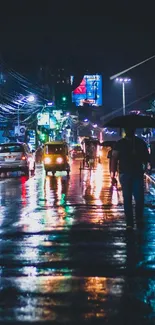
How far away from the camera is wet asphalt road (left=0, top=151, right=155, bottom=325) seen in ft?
18.7

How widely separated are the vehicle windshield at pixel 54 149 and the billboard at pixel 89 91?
62.4 m

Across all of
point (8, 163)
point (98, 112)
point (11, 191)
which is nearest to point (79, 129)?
point (98, 112)

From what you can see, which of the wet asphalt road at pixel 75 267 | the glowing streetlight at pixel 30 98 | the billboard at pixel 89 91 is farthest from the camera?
the billboard at pixel 89 91

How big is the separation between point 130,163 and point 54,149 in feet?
73.9

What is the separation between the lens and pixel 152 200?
53.0ft

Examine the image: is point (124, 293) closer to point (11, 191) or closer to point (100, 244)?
point (100, 244)

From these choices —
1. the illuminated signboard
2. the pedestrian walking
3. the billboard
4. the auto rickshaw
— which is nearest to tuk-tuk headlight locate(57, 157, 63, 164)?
the auto rickshaw

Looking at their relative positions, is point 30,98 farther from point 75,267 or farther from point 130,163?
point 75,267

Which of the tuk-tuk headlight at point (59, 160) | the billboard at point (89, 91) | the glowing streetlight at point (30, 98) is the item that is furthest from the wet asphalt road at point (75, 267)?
the billboard at point (89, 91)

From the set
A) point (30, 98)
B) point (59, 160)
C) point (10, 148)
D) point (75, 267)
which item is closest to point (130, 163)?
point (75, 267)

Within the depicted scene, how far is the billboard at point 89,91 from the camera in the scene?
98.2 meters

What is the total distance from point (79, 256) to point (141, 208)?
3.09 meters

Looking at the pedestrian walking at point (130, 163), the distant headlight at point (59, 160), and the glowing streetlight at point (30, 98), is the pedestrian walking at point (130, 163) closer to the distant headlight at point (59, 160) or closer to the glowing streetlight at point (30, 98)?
the distant headlight at point (59, 160)

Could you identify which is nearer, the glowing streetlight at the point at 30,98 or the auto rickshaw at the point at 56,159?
the auto rickshaw at the point at 56,159
